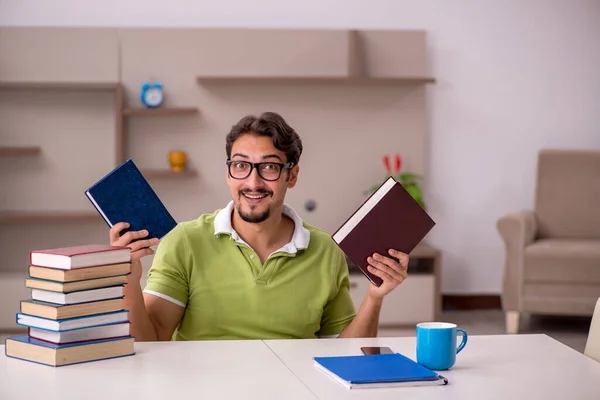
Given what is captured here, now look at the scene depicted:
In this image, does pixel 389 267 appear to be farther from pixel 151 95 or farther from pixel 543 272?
pixel 151 95

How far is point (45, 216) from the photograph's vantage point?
516 centimetres

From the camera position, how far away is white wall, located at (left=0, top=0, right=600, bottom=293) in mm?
5688

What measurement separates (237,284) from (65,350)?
1.95 feet

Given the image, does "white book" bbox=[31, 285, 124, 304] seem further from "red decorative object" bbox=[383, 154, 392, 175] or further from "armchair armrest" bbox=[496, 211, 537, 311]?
"red decorative object" bbox=[383, 154, 392, 175]

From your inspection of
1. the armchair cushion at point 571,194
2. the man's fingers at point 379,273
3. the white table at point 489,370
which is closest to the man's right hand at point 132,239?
the white table at point 489,370

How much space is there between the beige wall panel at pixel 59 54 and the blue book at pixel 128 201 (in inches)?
135

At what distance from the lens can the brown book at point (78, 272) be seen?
1.83m

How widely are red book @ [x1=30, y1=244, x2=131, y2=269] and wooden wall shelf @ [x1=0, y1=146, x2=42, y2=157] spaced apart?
137 inches

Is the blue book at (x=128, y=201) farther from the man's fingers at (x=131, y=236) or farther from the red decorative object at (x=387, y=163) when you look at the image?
the red decorative object at (x=387, y=163)

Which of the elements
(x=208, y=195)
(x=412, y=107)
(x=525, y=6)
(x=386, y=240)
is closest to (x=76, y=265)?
(x=386, y=240)

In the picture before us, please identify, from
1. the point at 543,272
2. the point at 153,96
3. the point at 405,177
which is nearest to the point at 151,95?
the point at 153,96

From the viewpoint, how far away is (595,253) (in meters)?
4.92

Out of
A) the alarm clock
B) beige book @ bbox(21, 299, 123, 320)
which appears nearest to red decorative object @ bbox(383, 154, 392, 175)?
the alarm clock

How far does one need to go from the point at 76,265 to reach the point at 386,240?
0.73 meters
